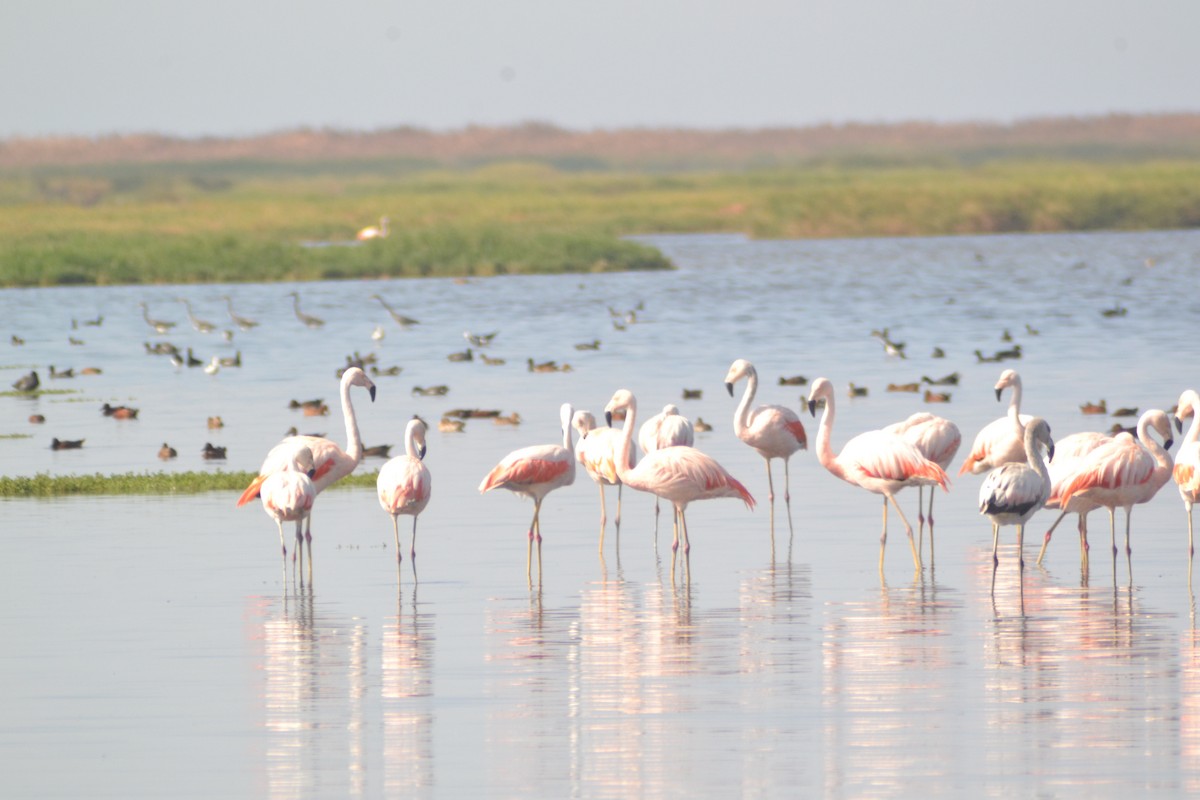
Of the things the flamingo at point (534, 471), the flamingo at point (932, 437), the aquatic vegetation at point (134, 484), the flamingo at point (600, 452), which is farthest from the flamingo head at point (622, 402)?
the aquatic vegetation at point (134, 484)

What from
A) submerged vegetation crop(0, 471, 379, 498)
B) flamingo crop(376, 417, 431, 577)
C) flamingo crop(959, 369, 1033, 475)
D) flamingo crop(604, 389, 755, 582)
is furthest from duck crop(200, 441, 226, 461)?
flamingo crop(959, 369, 1033, 475)

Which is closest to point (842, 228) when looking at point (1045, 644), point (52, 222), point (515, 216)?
point (515, 216)

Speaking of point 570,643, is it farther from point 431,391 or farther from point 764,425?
point 431,391

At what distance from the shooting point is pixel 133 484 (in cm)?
1909

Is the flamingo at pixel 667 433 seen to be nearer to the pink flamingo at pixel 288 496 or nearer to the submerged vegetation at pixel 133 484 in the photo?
the submerged vegetation at pixel 133 484

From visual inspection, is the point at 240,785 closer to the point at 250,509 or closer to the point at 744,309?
the point at 250,509

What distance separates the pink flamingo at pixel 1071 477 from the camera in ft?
45.4

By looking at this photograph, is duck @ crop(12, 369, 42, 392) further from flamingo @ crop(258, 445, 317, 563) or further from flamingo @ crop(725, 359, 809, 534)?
flamingo @ crop(258, 445, 317, 563)

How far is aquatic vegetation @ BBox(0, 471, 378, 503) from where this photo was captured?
1888 centimetres

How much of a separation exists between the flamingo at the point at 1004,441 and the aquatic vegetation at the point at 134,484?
5.91 metres

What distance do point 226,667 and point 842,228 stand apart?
8621 centimetres

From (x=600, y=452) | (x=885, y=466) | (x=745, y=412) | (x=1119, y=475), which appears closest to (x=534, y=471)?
(x=600, y=452)

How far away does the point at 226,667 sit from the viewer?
36.9 feet

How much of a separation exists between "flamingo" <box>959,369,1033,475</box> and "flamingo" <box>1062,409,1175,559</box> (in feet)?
6.93
